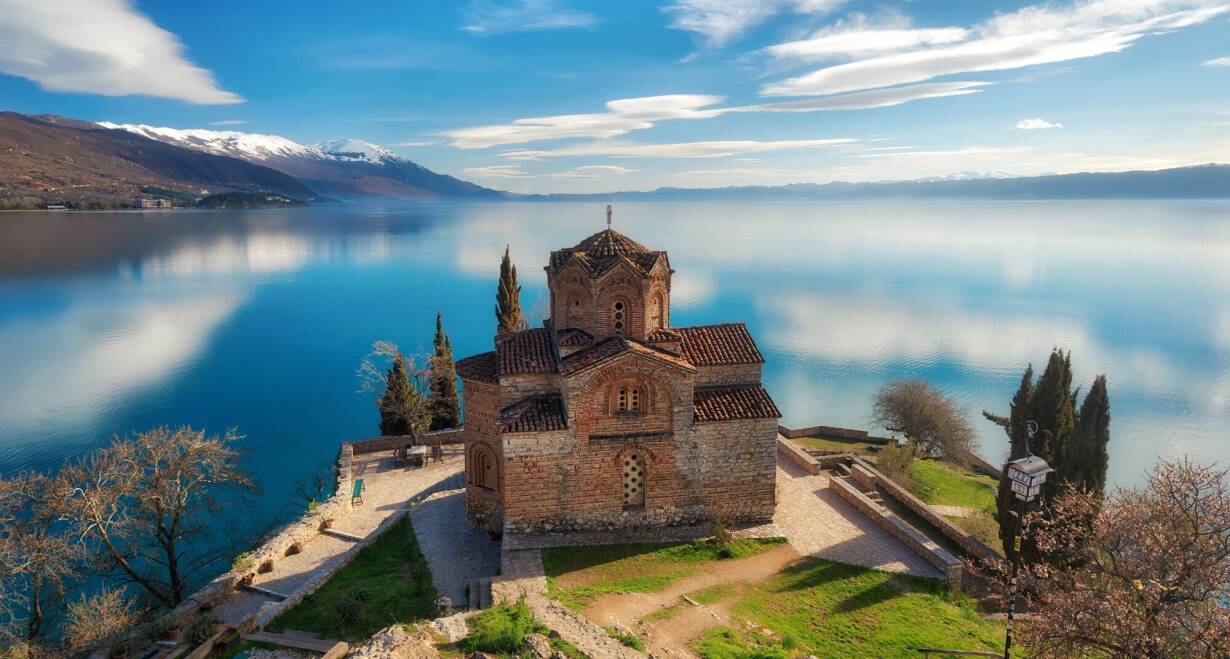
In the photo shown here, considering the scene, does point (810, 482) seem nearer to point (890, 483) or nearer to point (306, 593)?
point (890, 483)

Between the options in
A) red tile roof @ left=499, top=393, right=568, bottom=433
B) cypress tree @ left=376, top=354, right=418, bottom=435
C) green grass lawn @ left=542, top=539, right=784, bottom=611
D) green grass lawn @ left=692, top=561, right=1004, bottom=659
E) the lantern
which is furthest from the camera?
cypress tree @ left=376, top=354, right=418, bottom=435

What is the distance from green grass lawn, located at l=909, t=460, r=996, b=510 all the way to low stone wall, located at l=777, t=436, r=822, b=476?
4.86 meters

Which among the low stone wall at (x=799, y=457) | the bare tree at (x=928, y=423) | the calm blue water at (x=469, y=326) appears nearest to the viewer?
the low stone wall at (x=799, y=457)

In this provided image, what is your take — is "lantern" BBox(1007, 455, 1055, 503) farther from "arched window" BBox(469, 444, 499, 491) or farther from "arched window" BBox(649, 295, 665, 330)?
"arched window" BBox(469, 444, 499, 491)

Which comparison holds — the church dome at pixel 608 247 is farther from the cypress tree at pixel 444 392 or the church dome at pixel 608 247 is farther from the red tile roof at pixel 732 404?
the cypress tree at pixel 444 392

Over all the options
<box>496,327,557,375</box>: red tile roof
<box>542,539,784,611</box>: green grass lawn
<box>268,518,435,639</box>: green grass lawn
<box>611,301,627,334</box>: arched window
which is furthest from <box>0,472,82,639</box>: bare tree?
<box>611,301,627,334</box>: arched window

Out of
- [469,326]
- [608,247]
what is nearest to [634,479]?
[608,247]

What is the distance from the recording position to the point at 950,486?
25.3 meters

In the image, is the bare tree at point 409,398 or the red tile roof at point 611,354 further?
the bare tree at point 409,398

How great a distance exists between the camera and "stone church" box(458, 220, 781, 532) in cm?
1628

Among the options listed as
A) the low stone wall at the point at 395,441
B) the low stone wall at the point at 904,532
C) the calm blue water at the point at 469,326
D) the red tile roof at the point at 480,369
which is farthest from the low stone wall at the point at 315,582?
the low stone wall at the point at 904,532

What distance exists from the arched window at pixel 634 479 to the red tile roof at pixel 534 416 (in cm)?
199

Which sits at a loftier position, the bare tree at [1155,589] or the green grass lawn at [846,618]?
the bare tree at [1155,589]

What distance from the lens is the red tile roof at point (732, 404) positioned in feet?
55.6
